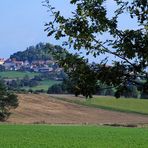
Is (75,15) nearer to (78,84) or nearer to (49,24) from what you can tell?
(49,24)

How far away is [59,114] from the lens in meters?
79.9

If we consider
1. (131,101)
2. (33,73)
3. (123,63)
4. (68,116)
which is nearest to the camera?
(123,63)

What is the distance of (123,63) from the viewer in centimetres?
489

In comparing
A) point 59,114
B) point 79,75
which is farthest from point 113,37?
point 59,114

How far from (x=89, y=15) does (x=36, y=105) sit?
79.8 meters

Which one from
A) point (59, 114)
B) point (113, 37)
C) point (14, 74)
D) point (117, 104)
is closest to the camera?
point (113, 37)

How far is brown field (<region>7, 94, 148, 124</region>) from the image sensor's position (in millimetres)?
74812

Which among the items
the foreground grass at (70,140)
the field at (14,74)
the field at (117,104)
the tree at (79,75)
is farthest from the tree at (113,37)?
the field at (14,74)

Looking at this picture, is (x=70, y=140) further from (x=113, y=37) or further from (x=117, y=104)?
(x=117, y=104)

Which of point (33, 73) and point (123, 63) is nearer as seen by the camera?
point (123, 63)

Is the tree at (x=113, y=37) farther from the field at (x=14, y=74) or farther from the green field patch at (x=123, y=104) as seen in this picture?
the field at (x=14, y=74)

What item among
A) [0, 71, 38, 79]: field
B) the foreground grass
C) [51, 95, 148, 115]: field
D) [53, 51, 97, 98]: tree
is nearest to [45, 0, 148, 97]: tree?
[53, 51, 97, 98]: tree

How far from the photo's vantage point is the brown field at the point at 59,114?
74.8 m

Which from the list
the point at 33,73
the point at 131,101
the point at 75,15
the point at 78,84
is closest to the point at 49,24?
the point at 75,15
